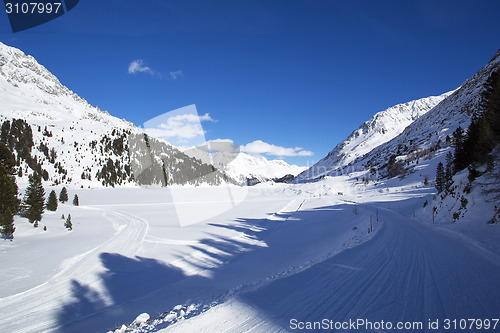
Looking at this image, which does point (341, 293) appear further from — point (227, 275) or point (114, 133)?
point (114, 133)

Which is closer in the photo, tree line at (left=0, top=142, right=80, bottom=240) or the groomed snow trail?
the groomed snow trail

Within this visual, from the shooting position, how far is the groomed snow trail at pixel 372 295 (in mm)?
4277

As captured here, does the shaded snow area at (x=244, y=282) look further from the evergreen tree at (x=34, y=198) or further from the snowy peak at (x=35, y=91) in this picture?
the snowy peak at (x=35, y=91)

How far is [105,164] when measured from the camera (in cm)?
7975

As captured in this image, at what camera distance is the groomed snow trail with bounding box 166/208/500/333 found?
4277 mm

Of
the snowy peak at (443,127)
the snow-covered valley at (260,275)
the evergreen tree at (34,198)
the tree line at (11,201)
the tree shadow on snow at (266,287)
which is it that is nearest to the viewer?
the snow-covered valley at (260,275)

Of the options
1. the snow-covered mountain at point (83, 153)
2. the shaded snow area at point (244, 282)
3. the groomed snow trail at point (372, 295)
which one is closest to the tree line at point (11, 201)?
the shaded snow area at point (244, 282)

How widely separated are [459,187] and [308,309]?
16270 mm

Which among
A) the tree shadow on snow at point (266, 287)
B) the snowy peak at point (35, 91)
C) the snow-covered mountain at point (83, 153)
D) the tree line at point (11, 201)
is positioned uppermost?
the snowy peak at point (35, 91)

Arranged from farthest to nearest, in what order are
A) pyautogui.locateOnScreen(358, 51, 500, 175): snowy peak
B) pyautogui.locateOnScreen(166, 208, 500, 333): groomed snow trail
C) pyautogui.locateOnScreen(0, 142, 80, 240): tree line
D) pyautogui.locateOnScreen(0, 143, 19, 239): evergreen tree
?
pyautogui.locateOnScreen(358, 51, 500, 175): snowy peak → pyautogui.locateOnScreen(0, 142, 80, 240): tree line → pyautogui.locateOnScreen(0, 143, 19, 239): evergreen tree → pyautogui.locateOnScreen(166, 208, 500, 333): groomed snow trail

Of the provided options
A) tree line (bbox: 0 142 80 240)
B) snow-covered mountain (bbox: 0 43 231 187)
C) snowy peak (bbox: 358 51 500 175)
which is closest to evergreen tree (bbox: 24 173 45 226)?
tree line (bbox: 0 142 80 240)

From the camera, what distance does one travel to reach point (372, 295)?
5.13 meters

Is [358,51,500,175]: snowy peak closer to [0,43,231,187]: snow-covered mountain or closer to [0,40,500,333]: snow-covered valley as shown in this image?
[0,40,500,333]: snow-covered valley

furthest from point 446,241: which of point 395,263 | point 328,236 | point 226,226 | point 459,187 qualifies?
point 226,226
